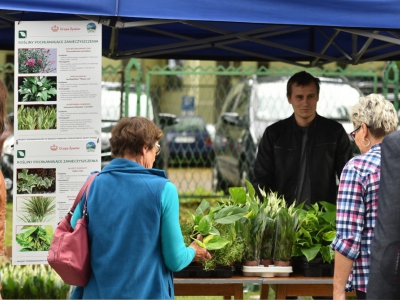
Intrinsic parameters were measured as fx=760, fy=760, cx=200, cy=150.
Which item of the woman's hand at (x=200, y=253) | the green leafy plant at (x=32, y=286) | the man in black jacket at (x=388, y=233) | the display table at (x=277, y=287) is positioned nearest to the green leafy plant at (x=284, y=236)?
the display table at (x=277, y=287)

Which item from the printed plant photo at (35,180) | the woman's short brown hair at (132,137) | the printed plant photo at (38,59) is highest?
the printed plant photo at (38,59)

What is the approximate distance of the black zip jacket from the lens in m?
5.37

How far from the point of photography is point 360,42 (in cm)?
618

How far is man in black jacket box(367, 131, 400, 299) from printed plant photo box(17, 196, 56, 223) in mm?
1985

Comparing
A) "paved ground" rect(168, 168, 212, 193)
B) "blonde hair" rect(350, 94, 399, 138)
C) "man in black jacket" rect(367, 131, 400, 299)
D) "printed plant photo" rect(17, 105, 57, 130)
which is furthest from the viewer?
"paved ground" rect(168, 168, 212, 193)

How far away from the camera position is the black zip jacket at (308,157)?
211 inches

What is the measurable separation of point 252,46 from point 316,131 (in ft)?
4.12

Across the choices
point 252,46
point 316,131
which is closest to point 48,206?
point 316,131

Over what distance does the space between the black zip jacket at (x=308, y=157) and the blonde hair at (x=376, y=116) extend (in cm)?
176

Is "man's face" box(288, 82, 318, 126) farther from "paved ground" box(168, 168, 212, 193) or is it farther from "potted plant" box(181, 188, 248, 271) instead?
"paved ground" box(168, 168, 212, 193)

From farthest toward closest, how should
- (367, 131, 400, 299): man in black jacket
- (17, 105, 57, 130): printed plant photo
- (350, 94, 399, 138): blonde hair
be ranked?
1. (17, 105, 57, 130): printed plant photo
2. (350, 94, 399, 138): blonde hair
3. (367, 131, 400, 299): man in black jacket

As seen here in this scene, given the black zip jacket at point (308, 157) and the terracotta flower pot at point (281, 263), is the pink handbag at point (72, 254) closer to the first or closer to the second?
the terracotta flower pot at point (281, 263)

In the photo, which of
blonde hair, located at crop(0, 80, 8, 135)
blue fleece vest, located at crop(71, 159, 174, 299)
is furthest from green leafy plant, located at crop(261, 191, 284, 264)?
blonde hair, located at crop(0, 80, 8, 135)

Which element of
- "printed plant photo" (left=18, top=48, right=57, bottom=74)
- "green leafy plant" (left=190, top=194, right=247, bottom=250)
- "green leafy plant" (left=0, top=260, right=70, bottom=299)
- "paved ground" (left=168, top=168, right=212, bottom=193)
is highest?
"printed plant photo" (left=18, top=48, right=57, bottom=74)
